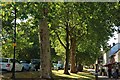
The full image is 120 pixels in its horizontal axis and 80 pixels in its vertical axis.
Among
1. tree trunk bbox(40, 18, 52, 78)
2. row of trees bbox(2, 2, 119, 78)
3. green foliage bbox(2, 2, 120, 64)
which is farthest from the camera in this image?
tree trunk bbox(40, 18, 52, 78)

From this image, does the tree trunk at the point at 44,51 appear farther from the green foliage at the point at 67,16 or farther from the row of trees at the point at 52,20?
the green foliage at the point at 67,16

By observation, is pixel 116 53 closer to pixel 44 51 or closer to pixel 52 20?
pixel 52 20

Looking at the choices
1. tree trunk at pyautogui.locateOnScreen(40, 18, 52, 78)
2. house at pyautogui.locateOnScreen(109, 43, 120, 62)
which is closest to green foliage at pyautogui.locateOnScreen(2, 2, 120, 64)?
tree trunk at pyautogui.locateOnScreen(40, 18, 52, 78)

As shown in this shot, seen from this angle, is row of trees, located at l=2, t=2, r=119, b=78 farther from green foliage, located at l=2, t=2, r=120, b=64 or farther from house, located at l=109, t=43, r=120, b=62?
house, located at l=109, t=43, r=120, b=62

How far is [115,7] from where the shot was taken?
85.5 ft

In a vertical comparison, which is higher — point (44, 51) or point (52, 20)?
point (52, 20)

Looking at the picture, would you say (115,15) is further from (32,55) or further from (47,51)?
(32,55)

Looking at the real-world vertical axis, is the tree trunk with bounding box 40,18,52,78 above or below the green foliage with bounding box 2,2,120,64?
below

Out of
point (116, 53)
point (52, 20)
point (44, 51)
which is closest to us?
point (44, 51)

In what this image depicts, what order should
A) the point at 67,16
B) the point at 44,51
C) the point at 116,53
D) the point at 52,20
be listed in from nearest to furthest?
1. the point at 44,51
2. the point at 52,20
3. the point at 67,16
4. the point at 116,53

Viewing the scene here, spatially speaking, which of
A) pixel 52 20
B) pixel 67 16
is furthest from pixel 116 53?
pixel 52 20

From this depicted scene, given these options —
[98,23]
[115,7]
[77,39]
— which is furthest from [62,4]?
[77,39]

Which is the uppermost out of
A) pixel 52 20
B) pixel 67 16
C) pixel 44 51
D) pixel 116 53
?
pixel 67 16

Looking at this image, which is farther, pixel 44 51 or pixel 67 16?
pixel 67 16
